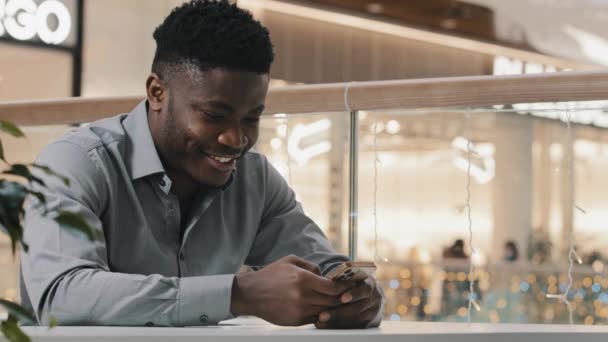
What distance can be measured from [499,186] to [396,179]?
1285 mm

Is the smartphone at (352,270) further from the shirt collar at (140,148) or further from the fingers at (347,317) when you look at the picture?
the shirt collar at (140,148)

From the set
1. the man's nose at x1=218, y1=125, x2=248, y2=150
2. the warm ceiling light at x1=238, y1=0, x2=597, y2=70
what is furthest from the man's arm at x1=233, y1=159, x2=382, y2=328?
the warm ceiling light at x1=238, y1=0, x2=597, y2=70

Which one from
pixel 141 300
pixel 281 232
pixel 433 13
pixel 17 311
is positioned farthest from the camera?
pixel 433 13

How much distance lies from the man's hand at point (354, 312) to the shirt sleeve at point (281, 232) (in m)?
0.29

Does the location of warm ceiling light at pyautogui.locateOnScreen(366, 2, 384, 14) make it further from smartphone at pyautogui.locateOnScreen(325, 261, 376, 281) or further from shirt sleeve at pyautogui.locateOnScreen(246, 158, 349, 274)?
smartphone at pyautogui.locateOnScreen(325, 261, 376, 281)

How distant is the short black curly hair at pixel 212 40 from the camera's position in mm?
1276

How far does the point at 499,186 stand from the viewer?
9.73 m

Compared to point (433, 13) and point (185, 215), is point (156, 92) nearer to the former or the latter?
point (185, 215)

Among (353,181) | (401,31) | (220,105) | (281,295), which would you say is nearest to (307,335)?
(281,295)

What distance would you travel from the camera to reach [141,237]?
1.31 meters

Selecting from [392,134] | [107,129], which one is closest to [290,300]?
[107,129]

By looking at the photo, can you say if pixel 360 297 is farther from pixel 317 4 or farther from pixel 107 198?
pixel 317 4

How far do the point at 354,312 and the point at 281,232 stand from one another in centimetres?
38

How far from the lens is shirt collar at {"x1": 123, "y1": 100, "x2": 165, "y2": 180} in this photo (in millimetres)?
1319
